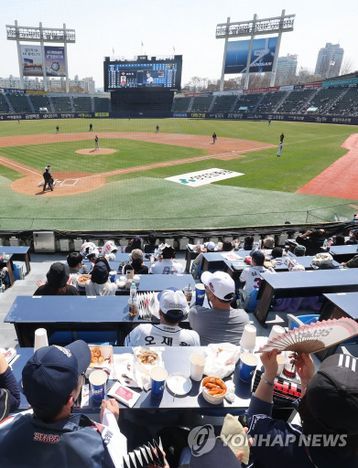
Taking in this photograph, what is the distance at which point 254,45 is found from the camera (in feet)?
230

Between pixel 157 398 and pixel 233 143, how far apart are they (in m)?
37.5

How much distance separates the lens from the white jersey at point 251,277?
745 cm

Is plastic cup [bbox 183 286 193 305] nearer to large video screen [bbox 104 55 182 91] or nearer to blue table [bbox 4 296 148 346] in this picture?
blue table [bbox 4 296 148 346]

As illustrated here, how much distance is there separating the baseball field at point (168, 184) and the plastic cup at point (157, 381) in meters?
11.4

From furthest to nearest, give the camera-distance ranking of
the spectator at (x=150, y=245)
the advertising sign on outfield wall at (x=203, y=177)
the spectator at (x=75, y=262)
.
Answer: the advertising sign on outfield wall at (x=203, y=177)
the spectator at (x=150, y=245)
the spectator at (x=75, y=262)

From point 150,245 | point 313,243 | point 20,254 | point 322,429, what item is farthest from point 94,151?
point 322,429

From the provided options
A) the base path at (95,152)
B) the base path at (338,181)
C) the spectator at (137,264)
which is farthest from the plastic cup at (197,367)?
the base path at (338,181)

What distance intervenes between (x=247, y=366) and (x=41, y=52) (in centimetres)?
8767

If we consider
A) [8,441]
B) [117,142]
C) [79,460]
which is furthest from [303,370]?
[117,142]

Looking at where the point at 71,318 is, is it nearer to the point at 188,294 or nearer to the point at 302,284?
the point at 188,294

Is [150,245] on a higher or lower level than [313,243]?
lower

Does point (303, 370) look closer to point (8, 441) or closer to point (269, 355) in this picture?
point (269, 355)

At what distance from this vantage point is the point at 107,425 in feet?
8.11

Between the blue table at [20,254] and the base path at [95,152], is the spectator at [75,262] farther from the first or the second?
the base path at [95,152]
